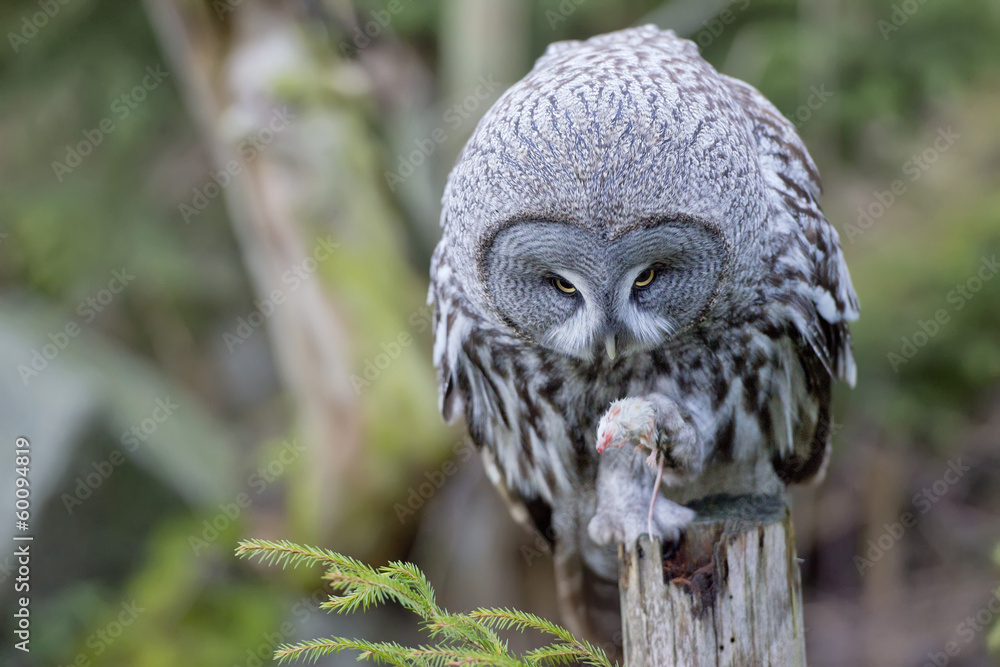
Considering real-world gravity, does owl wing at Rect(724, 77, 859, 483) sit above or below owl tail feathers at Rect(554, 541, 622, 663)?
above

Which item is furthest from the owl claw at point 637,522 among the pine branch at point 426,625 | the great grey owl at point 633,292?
the pine branch at point 426,625

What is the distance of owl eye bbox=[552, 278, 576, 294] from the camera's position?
2.36 m

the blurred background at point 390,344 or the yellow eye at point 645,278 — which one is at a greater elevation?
the yellow eye at point 645,278

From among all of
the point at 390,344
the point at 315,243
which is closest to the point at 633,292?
the point at 390,344

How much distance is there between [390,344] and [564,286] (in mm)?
Result: 2927

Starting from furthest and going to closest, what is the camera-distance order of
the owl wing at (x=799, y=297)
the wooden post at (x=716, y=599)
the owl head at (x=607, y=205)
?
the owl wing at (x=799, y=297) → the owl head at (x=607, y=205) → the wooden post at (x=716, y=599)

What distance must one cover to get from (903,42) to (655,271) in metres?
3.84

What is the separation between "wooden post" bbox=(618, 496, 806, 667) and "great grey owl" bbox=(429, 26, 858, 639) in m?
0.13

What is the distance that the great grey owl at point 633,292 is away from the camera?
2.17 meters

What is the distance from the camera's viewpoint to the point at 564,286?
2.37 m

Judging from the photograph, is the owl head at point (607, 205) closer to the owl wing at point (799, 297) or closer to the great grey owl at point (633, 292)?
the great grey owl at point (633, 292)

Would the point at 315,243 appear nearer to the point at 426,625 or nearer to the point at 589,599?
the point at 589,599

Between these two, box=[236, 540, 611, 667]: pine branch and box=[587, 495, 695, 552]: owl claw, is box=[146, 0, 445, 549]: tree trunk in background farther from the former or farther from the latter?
box=[236, 540, 611, 667]: pine branch

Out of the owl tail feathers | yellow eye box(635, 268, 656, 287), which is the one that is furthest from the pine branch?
the owl tail feathers
